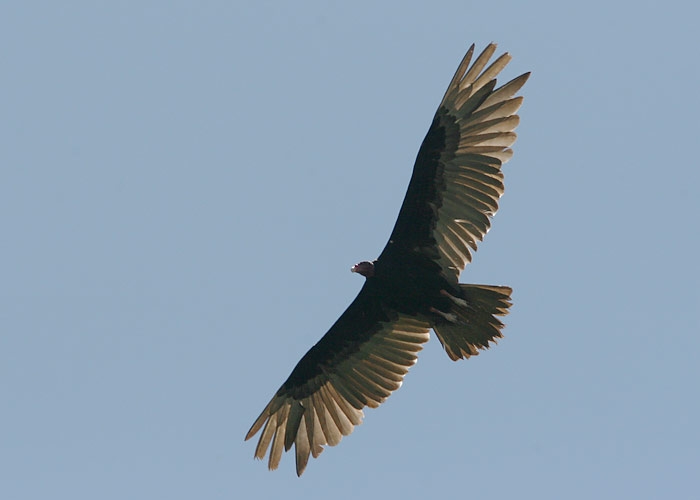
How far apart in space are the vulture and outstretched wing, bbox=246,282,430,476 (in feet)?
0.04

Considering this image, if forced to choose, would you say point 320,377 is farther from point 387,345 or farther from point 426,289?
point 426,289

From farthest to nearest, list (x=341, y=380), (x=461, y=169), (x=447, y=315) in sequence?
(x=341, y=380) → (x=447, y=315) → (x=461, y=169)

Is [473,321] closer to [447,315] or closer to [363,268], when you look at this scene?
[447,315]

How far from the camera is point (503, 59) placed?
11516 millimetres

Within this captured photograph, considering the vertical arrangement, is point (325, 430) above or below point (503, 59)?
below

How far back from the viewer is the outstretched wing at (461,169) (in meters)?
11.6

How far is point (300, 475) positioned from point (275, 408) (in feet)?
2.79

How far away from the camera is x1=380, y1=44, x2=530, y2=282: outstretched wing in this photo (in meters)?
11.6

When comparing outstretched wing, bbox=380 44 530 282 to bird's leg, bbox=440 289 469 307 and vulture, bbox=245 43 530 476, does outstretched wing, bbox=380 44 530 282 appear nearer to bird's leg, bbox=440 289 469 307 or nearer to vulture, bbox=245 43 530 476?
vulture, bbox=245 43 530 476

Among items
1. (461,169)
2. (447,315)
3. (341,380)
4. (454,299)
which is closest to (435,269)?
(454,299)

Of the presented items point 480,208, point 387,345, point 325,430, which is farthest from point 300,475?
point 480,208

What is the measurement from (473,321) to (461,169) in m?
1.61

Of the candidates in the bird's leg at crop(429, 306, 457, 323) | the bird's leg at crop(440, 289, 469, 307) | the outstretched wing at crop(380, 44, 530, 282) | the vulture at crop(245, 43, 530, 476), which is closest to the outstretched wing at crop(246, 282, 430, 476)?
the vulture at crop(245, 43, 530, 476)

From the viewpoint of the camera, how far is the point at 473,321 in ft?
38.9
